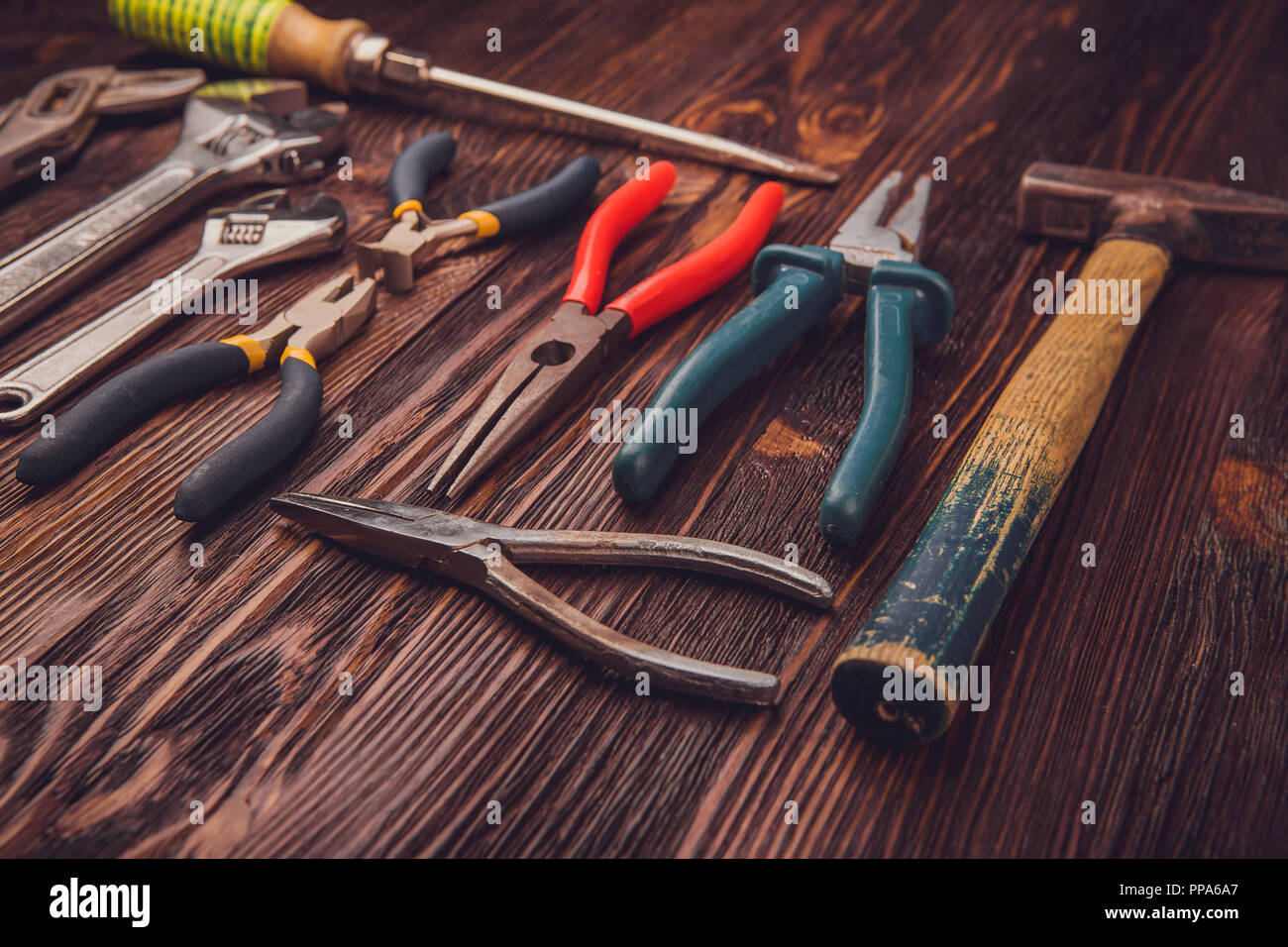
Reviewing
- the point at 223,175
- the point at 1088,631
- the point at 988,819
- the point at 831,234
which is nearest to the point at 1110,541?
the point at 1088,631

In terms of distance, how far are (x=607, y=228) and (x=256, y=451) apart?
1.85ft

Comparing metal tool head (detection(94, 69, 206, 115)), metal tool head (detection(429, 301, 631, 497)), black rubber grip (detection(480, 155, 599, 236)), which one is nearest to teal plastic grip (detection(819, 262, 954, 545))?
metal tool head (detection(429, 301, 631, 497))

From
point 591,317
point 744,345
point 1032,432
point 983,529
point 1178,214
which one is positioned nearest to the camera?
point 983,529

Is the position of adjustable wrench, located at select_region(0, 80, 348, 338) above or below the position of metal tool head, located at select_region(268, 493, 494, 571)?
above

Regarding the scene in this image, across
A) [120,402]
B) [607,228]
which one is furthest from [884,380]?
[120,402]

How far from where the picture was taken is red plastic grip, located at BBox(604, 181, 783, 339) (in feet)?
4.15

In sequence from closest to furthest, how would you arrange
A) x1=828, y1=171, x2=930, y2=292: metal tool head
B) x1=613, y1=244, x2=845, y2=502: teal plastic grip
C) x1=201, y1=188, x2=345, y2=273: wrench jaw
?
1. x1=613, y1=244, x2=845, y2=502: teal plastic grip
2. x1=828, y1=171, x2=930, y2=292: metal tool head
3. x1=201, y1=188, x2=345, y2=273: wrench jaw

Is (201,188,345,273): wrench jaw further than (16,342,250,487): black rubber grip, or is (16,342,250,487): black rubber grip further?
(201,188,345,273): wrench jaw

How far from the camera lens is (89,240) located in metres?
1.38

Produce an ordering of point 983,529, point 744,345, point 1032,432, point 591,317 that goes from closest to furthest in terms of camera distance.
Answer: point 983,529 → point 1032,432 → point 744,345 → point 591,317

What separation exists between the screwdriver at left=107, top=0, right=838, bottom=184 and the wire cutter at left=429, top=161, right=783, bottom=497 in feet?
0.94

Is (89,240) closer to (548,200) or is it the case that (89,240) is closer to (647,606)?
(548,200)

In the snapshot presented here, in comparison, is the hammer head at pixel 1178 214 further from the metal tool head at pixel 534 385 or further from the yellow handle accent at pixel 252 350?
the yellow handle accent at pixel 252 350

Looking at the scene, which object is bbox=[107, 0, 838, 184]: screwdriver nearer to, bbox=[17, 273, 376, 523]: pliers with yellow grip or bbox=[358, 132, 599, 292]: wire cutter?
bbox=[358, 132, 599, 292]: wire cutter
